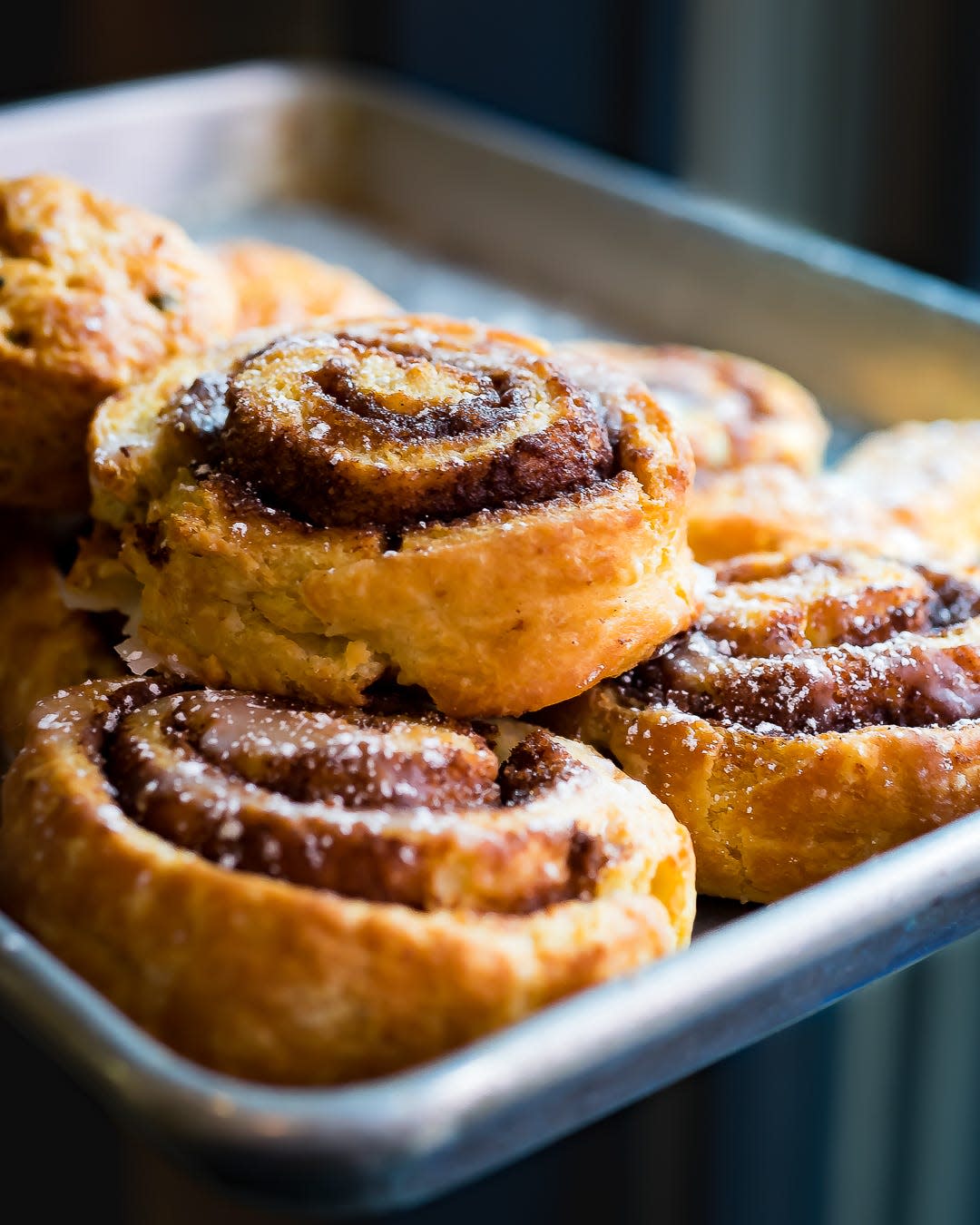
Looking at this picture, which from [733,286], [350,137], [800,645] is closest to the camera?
[800,645]

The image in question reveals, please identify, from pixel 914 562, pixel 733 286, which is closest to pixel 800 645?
pixel 914 562

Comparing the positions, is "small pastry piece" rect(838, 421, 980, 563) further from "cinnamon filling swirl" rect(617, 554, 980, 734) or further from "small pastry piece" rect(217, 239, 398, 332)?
"small pastry piece" rect(217, 239, 398, 332)

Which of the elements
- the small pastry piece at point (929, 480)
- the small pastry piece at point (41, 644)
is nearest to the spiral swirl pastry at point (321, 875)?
the small pastry piece at point (41, 644)

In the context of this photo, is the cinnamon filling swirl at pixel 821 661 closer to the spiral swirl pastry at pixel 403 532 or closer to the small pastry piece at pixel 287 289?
the spiral swirl pastry at pixel 403 532

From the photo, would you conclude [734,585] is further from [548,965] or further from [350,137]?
[350,137]

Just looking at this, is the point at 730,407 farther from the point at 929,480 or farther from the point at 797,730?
the point at 797,730

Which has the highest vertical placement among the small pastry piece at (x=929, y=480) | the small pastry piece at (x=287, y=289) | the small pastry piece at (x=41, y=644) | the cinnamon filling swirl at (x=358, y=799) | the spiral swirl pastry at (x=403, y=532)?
the spiral swirl pastry at (x=403, y=532)
